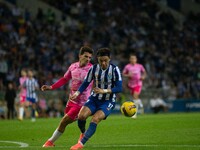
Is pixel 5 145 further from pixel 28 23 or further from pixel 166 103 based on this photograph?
pixel 166 103

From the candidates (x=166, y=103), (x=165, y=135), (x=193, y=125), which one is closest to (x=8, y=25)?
(x=166, y=103)

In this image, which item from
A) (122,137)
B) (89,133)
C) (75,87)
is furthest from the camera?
(122,137)

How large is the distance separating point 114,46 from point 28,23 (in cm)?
676

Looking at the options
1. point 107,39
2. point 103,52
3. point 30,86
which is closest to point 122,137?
point 103,52

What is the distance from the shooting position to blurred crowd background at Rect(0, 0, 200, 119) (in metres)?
35.3

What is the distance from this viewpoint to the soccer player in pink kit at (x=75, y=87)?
14828 millimetres

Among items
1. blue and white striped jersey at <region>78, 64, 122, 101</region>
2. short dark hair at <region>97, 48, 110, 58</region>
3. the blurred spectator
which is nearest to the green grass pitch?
blue and white striped jersey at <region>78, 64, 122, 101</region>

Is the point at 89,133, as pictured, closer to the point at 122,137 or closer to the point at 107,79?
the point at 107,79

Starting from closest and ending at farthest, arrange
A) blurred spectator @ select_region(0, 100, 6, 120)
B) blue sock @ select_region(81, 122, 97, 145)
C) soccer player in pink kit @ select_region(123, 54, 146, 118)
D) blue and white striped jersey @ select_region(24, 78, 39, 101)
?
blue sock @ select_region(81, 122, 97, 145) < soccer player in pink kit @ select_region(123, 54, 146, 118) < blue and white striped jersey @ select_region(24, 78, 39, 101) < blurred spectator @ select_region(0, 100, 6, 120)

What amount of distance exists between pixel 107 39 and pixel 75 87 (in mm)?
25758

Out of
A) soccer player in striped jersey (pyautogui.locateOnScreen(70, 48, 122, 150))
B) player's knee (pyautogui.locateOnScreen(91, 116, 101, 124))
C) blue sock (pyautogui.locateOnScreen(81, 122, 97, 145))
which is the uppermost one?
soccer player in striped jersey (pyautogui.locateOnScreen(70, 48, 122, 150))

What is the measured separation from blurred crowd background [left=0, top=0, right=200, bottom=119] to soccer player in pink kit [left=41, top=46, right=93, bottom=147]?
18216mm

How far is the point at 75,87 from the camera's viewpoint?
51.0 feet

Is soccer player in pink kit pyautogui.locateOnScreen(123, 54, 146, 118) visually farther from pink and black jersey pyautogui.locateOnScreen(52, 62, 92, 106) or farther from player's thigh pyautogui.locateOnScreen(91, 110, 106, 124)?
player's thigh pyautogui.locateOnScreen(91, 110, 106, 124)
